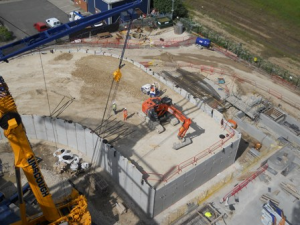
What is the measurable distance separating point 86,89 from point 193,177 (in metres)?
14.9

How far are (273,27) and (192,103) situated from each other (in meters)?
32.0

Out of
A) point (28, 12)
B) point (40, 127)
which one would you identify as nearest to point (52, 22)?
point (28, 12)

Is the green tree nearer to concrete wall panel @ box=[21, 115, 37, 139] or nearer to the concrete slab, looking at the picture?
the concrete slab

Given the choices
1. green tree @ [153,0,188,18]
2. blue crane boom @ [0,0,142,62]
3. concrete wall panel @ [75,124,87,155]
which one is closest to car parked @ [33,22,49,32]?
green tree @ [153,0,188,18]

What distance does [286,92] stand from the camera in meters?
42.6

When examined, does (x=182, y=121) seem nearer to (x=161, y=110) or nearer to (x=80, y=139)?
(x=161, y=110)

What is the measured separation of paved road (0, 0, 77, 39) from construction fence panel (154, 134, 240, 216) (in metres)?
36.2

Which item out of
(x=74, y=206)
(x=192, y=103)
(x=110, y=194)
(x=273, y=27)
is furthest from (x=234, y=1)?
(x=74, y=206)

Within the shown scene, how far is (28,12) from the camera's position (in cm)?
5812

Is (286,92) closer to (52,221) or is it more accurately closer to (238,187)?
(238,187)

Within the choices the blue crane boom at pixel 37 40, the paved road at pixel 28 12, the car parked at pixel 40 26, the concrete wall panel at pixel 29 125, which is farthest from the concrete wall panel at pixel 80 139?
the paved road at pixel 28 12

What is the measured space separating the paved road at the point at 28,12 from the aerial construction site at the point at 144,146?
15363 mm

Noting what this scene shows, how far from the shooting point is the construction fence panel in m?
26.7

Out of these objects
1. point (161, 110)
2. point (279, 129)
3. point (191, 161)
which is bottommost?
point (279, 129)
